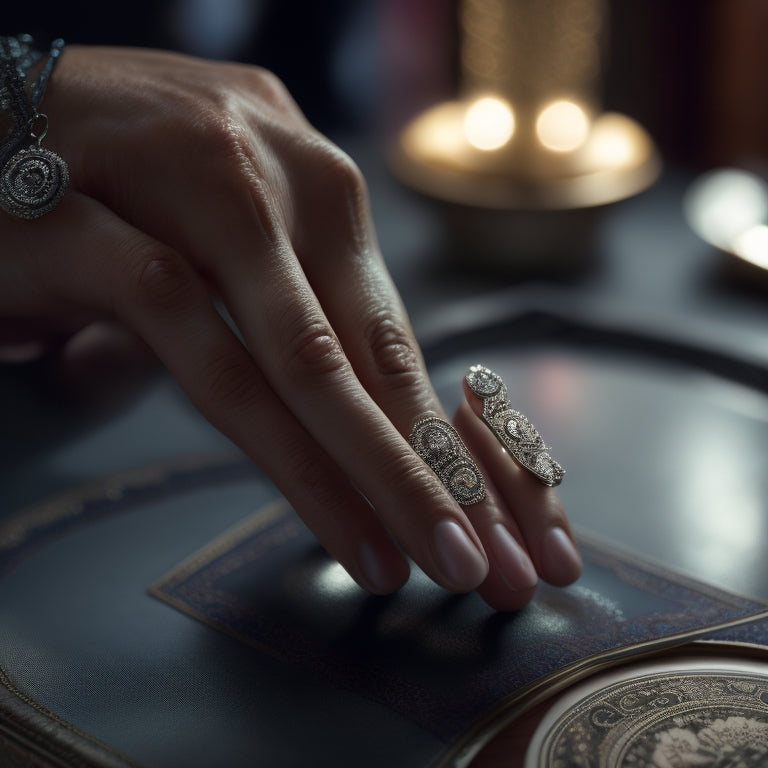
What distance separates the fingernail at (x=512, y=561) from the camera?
1.89 ft

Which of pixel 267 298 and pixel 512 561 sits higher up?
pixel 267 298

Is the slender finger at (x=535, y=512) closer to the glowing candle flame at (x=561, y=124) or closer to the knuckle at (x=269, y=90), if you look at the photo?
the knuckle at (x=269, y=90)

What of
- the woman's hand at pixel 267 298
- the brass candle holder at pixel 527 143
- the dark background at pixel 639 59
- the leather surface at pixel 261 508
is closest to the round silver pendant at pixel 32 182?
the woman's hand at pixel 267 298

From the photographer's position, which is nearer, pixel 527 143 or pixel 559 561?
pixel 559 561

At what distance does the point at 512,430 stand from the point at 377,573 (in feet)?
0.46

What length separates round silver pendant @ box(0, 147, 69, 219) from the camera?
2.29 ft

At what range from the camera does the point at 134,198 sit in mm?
743

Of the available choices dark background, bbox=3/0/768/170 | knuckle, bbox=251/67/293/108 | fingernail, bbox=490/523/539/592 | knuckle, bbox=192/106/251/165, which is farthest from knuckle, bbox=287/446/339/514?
dark background, bbox=3/0/768/170

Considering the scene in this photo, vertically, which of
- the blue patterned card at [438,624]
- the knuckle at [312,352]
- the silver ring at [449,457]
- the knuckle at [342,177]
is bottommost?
the blue patterned card at [438,624]

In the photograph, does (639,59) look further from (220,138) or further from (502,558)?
(502,558)

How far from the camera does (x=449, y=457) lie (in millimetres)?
625

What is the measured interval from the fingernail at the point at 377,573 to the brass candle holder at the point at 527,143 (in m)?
0.61

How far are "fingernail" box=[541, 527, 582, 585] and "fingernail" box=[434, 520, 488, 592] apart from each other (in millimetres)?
56

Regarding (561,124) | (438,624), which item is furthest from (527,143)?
(438,624)
